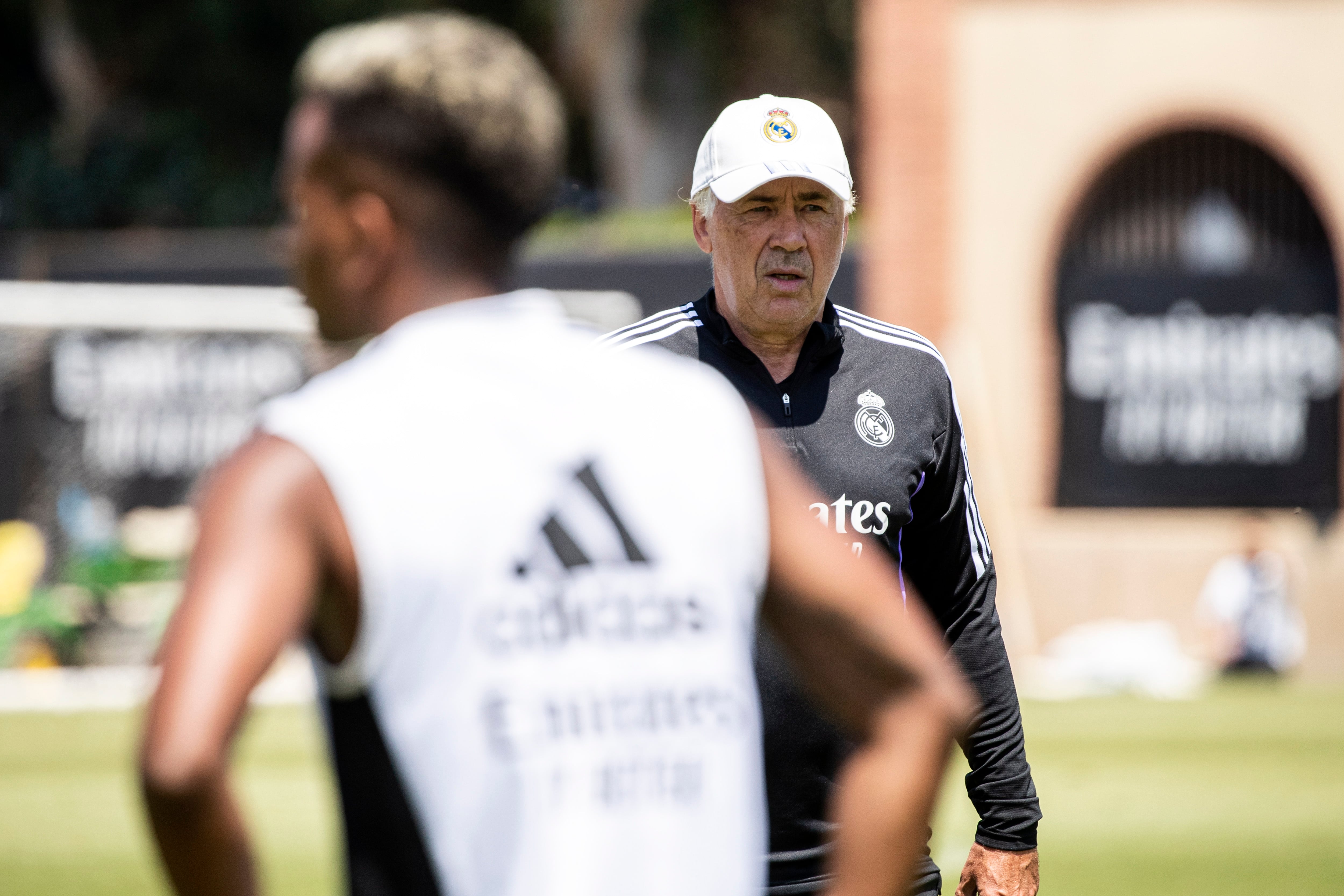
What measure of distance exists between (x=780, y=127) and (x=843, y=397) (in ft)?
1.72

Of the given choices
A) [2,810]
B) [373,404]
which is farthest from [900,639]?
[2,810]

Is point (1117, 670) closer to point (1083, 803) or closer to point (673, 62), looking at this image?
point (1083, 803)

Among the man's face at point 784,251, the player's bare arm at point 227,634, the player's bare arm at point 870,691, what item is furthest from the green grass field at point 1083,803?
the player's bare arm at point 227,634

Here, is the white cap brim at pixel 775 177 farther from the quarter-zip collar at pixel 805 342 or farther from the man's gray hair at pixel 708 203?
the quarter-zip collar at pixel 805 342

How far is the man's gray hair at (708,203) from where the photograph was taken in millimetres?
3521

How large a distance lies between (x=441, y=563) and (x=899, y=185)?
18049mm

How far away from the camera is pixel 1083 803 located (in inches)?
404

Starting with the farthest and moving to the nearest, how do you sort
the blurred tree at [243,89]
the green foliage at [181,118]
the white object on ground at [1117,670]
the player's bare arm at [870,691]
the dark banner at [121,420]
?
1. the green foliage at [181,118]
2. the blurred tree at [243,89]
3. the dark banner at [121,420]
4. the white object on ground at [1117,670]
5. the player's bare arm at [870,691]

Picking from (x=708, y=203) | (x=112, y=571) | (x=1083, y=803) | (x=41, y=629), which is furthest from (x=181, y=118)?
(x=708, y=203)

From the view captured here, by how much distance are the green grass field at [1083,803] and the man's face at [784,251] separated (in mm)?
4264

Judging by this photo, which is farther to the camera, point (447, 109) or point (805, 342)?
point (805, 342)

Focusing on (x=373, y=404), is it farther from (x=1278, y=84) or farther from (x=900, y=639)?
(x=1278, y=84)

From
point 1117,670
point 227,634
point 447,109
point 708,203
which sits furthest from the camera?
point 1117,670

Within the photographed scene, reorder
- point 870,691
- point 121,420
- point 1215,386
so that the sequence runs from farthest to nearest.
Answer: point 1215,386 < point 121,420 < point 870,691
